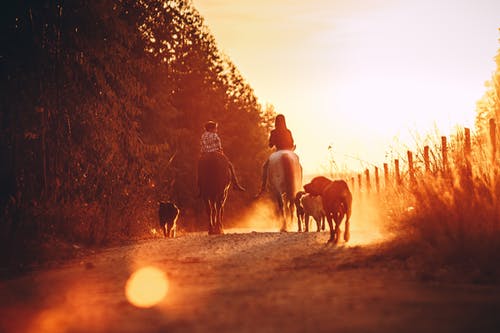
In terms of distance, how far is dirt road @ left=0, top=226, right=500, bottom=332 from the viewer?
15.9ft

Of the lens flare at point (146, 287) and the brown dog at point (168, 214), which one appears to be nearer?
the lens flare at point (146, 287)

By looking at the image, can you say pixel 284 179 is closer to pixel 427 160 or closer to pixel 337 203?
pixel 427 160

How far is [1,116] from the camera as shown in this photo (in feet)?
44.2

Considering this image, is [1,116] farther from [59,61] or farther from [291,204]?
[291,204]

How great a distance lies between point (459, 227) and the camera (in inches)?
299

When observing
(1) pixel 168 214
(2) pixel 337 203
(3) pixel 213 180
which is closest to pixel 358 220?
(1) pixel 168 214

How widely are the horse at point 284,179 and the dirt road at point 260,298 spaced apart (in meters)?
7.05

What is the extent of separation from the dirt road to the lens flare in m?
0.09

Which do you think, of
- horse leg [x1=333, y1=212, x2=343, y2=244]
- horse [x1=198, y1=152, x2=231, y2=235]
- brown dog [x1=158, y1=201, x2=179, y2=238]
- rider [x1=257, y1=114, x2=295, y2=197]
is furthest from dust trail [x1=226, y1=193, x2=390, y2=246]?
brown dog [x1=158, y1=201, x2=179, y2=238]

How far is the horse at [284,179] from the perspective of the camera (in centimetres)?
1655

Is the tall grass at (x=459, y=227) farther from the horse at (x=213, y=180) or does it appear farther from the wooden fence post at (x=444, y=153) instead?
the horse at (x=213, y=180)

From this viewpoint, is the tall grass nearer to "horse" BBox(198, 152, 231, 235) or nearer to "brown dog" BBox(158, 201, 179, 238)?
"horse" BBox(198, 152, 231, 235)

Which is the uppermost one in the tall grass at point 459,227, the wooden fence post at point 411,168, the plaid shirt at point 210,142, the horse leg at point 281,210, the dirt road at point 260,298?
the plaid shirt at point 210,142

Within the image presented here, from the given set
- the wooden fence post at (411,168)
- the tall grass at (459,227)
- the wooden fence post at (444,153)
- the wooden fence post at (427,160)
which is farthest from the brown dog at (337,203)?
the wooden fence post at (411,168)
